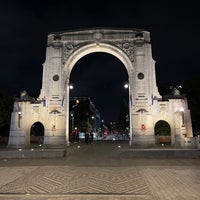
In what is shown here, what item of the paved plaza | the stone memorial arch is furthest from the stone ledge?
the stone memorial arch

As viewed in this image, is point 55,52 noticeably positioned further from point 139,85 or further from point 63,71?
point 139,85

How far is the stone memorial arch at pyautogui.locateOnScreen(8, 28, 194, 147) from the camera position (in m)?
27.6

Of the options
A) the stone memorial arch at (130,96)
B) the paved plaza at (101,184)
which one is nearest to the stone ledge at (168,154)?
the paved plaza at (101,184)

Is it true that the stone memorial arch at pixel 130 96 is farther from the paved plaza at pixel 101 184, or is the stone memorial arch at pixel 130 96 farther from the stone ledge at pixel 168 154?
the paved plaza at pixel 101 184

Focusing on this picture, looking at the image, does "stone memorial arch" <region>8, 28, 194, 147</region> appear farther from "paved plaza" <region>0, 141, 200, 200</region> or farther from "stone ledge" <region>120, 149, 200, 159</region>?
"paved plaza" <region>0, 141, 200, 200</region>

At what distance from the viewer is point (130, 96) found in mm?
30109

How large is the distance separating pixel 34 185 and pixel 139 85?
23.0m

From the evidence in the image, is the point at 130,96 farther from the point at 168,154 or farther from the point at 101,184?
the point at 101,184

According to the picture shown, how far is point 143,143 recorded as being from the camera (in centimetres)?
2741

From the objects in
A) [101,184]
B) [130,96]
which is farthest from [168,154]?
[130,96]

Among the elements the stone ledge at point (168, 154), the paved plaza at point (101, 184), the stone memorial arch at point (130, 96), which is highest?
the stone memorial arch at point (130, 96)

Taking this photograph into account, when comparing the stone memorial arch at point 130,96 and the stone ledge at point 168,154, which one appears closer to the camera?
the stone ledge at point 168,154

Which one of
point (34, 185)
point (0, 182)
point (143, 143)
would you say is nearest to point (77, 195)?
point (34, 185)

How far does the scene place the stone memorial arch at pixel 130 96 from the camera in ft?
90.6
